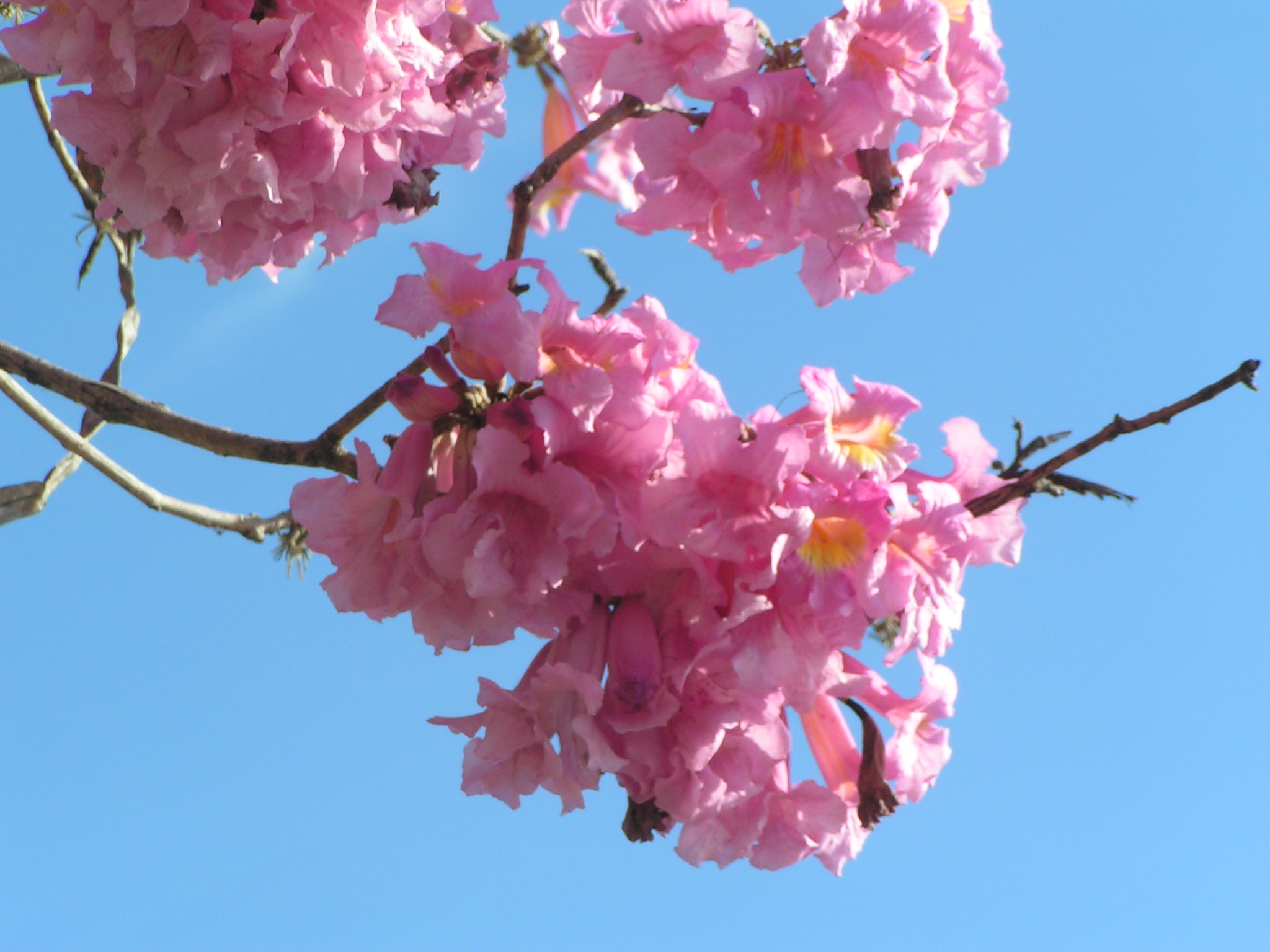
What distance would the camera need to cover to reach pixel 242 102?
183 cm

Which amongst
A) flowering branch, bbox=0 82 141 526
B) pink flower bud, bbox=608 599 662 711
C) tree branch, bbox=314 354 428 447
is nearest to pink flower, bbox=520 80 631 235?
flowering branch, bbox=0 82 141 526

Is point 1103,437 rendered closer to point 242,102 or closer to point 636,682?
point 636,682

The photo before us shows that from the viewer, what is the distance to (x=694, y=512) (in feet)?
4.98

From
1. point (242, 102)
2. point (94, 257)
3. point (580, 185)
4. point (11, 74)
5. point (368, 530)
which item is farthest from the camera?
point (580, 185)

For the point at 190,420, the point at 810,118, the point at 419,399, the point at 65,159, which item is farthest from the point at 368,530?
the point at 65,159

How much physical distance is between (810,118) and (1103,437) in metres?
0.64

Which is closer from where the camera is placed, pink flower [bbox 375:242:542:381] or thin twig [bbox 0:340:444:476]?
pink flower [bbox 375:242:542:381]

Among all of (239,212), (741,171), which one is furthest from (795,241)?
(239,212)

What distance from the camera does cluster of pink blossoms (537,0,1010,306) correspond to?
1740 millimetres

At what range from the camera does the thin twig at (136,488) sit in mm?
2449

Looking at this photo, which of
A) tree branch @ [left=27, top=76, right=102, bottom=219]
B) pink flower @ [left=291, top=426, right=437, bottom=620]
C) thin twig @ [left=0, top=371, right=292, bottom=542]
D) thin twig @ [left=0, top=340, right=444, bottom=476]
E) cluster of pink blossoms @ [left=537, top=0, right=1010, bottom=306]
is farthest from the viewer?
tree branch @ [left=27, top=76, right=102, bottom=219]

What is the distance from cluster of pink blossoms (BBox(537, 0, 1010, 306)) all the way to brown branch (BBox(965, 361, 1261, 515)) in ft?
1.59

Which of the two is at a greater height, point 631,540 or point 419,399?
point 419,399

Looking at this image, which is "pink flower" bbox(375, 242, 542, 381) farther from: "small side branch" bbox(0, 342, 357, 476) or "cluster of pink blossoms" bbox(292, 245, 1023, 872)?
"small side branch" bbox(0, 342, 357, 476)
